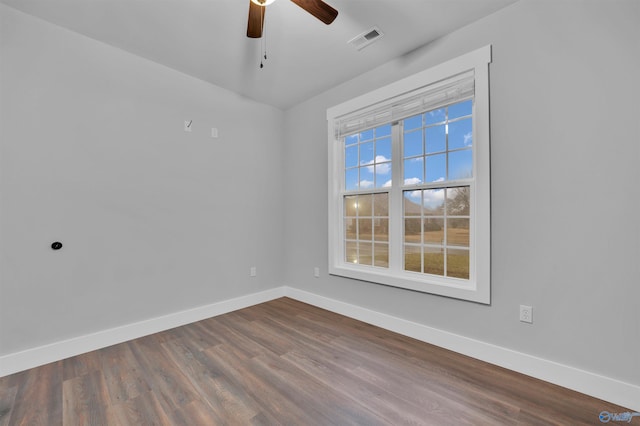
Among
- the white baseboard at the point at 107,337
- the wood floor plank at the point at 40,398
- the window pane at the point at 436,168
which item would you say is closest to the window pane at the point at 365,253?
the window pane at the point at 436,168

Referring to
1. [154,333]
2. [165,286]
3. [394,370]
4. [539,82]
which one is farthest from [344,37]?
[154,333]

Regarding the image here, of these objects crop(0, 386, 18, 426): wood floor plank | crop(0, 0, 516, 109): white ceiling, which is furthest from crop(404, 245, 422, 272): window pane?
crop(0, 386, 18, 426): wood floor plank

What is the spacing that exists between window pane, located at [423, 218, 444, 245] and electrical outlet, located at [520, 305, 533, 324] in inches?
30.0

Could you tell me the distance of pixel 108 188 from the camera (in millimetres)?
2527

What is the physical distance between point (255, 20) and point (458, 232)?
2272mm

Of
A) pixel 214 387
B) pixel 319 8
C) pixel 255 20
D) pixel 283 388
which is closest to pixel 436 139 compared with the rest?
pixel 319 8

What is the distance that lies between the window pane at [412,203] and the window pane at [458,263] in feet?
1.61

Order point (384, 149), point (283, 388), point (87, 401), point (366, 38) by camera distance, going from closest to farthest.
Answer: point (87, 401) < point (283, 388) < point (366, 38) < point (384, 149)

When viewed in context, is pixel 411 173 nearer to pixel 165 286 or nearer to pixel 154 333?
pixel 165 286

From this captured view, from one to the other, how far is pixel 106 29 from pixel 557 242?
12.8 feet

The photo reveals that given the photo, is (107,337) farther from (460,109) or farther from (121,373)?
(460,109)

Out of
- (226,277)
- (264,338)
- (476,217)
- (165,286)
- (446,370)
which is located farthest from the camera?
(226,277)

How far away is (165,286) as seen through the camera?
2871 millimetres

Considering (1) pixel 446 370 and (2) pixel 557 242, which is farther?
(1) pixel 446 370
